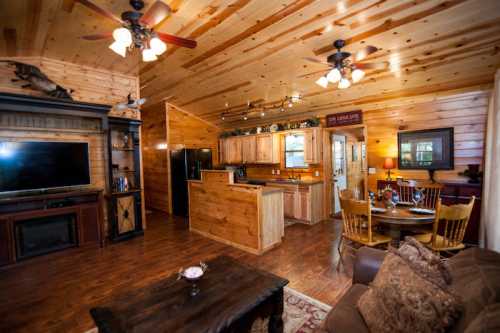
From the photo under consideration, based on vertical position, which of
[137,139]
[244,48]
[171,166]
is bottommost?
[171,166]

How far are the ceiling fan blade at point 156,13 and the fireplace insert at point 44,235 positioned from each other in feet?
11.0

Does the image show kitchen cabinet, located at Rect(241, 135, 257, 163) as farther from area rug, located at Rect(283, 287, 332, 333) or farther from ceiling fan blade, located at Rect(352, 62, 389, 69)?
area rug, located at Rect(283, 287, 332, 333)

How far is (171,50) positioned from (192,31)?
2.36 feet

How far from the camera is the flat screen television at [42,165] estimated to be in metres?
3.35

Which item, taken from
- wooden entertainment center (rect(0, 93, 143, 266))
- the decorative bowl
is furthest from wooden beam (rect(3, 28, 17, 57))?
the decorative bowl

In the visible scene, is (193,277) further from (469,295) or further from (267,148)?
(267,148)

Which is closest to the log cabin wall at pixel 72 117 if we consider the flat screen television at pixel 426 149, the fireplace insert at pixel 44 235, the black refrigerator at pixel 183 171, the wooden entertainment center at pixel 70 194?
the wooden entertainment center at pixel 70 194

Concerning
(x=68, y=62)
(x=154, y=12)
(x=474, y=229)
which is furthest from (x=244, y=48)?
(x=474, y=229)

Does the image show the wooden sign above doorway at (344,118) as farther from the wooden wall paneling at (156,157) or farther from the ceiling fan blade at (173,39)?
the wooden wall paneling at (156,157)

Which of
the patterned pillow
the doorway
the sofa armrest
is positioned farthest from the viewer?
the doorway

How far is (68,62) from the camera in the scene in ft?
13.1

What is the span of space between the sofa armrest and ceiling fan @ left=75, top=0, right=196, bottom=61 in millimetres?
2562

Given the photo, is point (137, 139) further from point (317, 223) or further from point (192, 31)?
point (317, 223)

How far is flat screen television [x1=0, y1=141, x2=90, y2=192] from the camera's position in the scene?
11.0 feet
